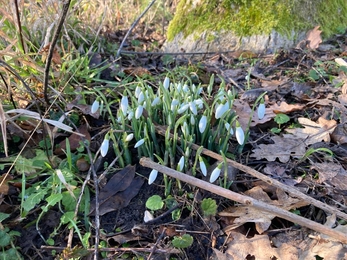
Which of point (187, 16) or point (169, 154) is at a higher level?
point (187, 16)

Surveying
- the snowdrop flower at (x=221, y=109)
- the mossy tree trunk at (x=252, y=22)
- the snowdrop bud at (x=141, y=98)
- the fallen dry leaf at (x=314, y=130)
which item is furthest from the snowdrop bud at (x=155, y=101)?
the mossy tree trunk at (x=252, y=22)

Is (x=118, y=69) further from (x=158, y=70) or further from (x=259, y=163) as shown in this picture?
(x=259, y=163)

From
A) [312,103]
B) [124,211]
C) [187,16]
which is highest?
[187,16]

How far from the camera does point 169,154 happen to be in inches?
69.6

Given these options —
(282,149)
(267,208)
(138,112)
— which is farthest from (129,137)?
(282,149)

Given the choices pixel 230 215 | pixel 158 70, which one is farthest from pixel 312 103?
pixel 158 70

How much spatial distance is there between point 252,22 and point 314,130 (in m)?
1.57

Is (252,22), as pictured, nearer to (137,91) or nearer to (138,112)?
(137,91)

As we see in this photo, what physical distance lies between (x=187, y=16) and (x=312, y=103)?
1.67 m

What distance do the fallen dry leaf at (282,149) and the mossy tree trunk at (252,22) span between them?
1473 mm

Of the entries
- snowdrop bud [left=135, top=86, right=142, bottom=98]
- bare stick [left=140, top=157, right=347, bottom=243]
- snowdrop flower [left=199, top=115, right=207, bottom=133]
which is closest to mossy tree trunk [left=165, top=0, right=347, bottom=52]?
snowdrop bud [left=135, top=86, right=142, bottom=98]

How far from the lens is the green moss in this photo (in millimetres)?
3240

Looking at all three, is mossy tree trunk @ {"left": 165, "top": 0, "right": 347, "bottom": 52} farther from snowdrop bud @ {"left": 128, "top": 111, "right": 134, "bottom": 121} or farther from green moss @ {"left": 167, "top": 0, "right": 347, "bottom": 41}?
snowdrop bud @ {"left": 128, "top": 111, "right": 134, "bottom": 121}

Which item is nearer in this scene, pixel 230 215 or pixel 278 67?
pixel 230 215
